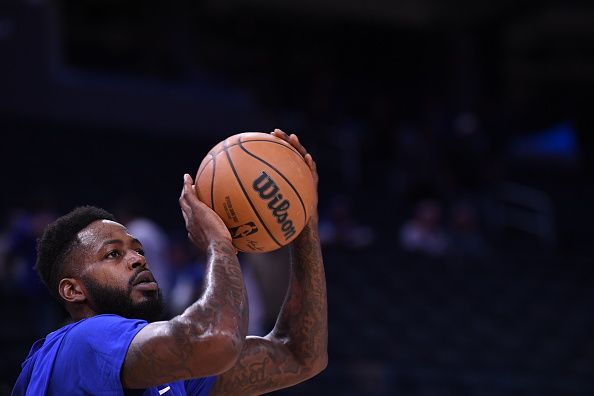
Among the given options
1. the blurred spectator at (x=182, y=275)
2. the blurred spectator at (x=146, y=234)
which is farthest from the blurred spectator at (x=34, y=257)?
the blurred spectator at (x=182, y=275)

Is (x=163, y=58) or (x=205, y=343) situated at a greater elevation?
(x=163, y=58)

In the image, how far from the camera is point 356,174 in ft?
41.5

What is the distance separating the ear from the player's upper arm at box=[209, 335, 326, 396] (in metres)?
0.51

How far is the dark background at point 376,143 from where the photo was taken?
350 inches

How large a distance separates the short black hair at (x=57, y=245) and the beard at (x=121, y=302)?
0.32 feet

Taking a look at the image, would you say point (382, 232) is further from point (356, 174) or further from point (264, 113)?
point (264, 113)

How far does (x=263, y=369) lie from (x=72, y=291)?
2.06 ft

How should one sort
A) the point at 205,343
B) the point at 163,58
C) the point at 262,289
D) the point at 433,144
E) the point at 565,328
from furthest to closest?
1. the point at 163,58
2. the point at 433,144
3. the point at 565,328
4. the point at 262,289
5. the point at 205,343

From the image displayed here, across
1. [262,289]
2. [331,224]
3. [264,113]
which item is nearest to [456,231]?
[331,224]

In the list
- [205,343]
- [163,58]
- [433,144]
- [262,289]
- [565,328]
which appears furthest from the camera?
[163,58]

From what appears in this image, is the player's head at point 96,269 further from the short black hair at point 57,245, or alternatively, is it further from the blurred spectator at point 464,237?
the blurred spectator at point 464,237

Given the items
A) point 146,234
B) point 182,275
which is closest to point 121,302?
point 146,234

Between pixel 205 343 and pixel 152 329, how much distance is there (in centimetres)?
14

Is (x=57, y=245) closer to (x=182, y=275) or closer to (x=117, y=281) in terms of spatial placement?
(x=117, y=281)
